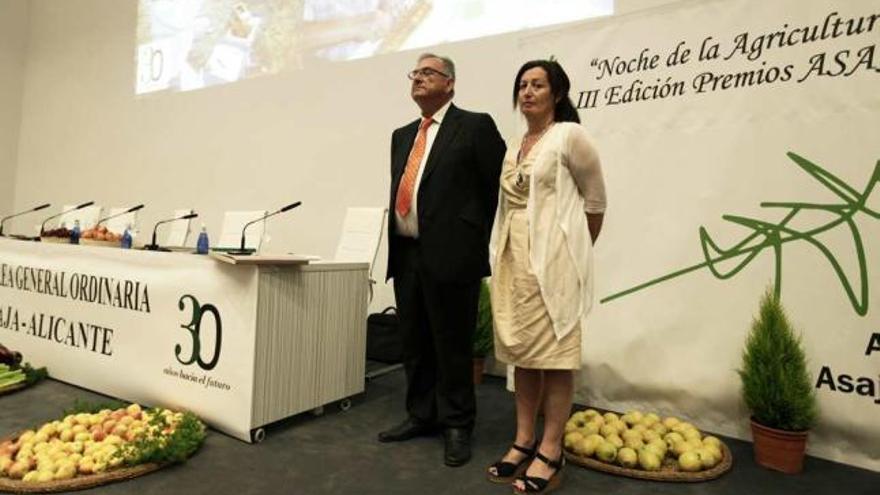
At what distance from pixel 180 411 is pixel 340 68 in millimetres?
2764

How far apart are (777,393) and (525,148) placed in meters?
1.24

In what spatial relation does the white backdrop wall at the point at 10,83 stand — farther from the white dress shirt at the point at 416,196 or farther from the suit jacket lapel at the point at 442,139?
the suit jacket lapel at the point at 442,139

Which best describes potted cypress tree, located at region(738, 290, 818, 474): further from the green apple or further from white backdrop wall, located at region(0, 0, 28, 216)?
white backdrop wall, located at region(0, 0, 28, 216)

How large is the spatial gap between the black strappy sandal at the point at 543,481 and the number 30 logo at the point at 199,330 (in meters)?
1.19

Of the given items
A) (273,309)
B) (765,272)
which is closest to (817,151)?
(765,272)

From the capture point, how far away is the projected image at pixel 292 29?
3.35 metres

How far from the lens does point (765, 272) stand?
6.99 feet

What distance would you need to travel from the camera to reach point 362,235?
314 centimetres

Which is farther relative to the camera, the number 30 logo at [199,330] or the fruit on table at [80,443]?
the number 30 logo at [199,330]

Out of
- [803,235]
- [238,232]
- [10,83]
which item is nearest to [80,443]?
[238,232]

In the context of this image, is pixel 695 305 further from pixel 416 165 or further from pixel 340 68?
pixel 340 68

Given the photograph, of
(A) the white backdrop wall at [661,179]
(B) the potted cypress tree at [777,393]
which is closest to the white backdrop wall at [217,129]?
(A) the white backdrop wall at [661,179]

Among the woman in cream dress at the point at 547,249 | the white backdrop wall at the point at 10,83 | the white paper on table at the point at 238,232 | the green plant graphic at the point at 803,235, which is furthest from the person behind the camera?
the white backdrop wall at the point at 10,83

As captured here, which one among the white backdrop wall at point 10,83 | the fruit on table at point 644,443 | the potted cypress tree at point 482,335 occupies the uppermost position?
the white backdrop wall at point 10,83
